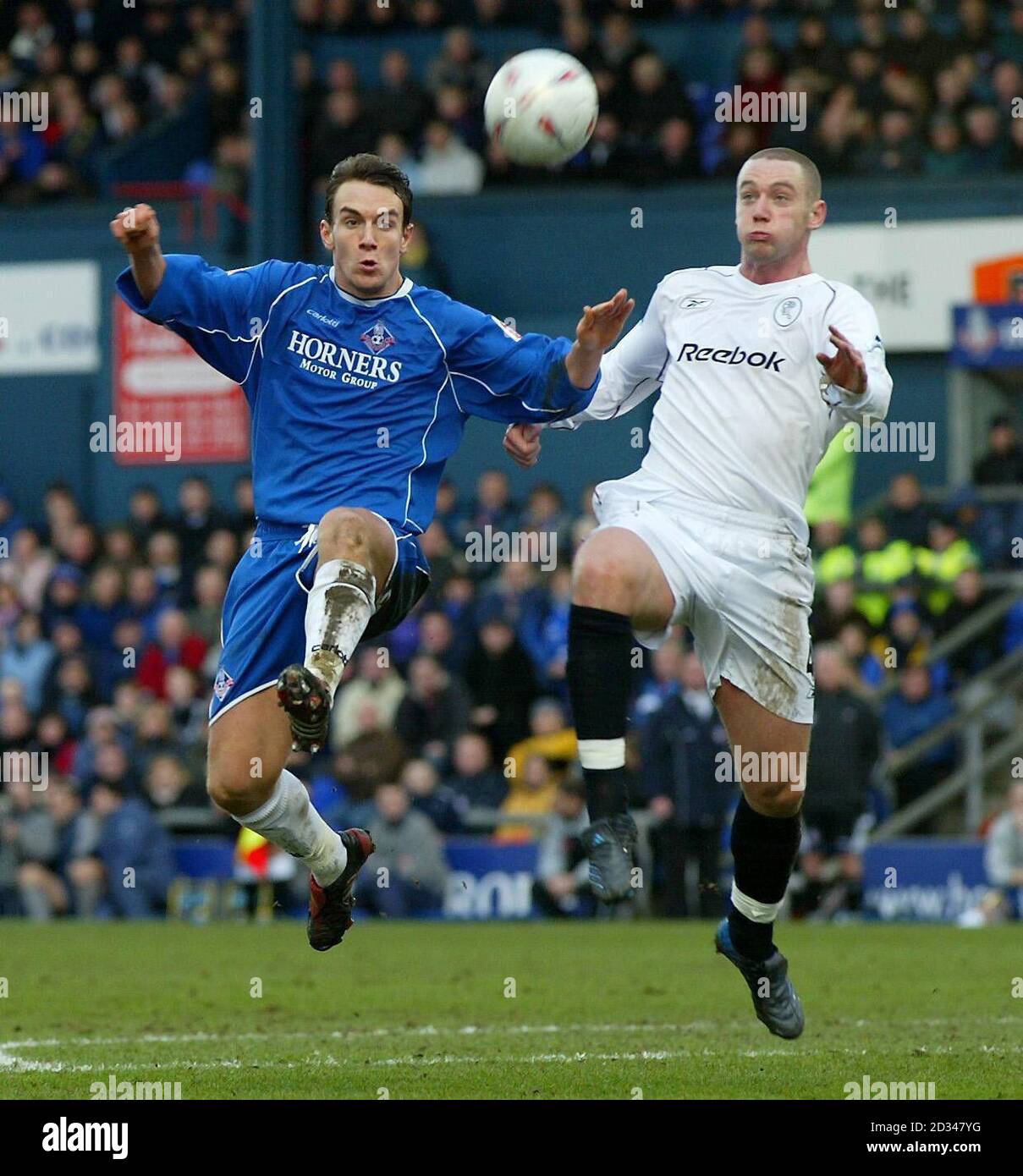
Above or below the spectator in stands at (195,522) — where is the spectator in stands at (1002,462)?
above

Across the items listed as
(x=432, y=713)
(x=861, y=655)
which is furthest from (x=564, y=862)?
(x=861, y=655)

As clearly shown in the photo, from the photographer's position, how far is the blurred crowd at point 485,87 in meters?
20.4

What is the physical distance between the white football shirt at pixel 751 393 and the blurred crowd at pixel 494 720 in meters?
8.11

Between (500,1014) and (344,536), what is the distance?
3.43 metres

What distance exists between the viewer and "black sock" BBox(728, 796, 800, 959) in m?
8.49

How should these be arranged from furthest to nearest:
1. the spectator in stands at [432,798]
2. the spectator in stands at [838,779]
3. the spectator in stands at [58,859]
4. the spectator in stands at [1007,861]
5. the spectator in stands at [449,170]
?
the spectator in stands at [449,170] → the spectator in stands at [58,859] → the spectator in stands at [432,798] → the spectator in stands at [838,779] → the spectator in stands at [1007,861]

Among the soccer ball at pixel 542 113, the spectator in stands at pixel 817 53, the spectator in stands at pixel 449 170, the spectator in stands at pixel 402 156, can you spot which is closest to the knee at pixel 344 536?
the soccer ball at pixel 542 113

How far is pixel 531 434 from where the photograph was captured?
27.3 feet

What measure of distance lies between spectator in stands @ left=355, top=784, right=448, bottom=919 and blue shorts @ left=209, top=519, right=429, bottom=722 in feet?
26.8

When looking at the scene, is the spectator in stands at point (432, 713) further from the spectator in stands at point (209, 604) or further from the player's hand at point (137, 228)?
the player's hand at point (137, 228)

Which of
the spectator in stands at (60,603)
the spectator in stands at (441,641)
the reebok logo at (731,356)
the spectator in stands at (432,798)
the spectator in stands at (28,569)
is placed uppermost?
the reebok logo at (731,356)

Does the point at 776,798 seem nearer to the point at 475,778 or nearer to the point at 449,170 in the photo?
the point at 475,778

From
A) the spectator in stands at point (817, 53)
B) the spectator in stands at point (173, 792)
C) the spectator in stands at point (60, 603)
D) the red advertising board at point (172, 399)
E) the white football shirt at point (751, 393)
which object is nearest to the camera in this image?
the white football shirt at point (751, 393)

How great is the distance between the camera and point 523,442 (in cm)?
830
